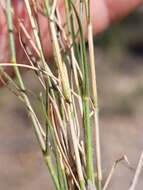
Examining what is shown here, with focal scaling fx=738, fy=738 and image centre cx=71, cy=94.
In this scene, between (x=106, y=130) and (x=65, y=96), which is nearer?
(x=65, y=96)

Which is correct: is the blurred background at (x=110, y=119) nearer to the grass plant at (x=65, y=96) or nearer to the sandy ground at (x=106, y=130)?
the sandy ground at (x=106, y=130)

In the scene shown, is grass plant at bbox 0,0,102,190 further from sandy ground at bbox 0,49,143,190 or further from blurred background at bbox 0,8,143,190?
sandy ground at bbox 0,49,143,190

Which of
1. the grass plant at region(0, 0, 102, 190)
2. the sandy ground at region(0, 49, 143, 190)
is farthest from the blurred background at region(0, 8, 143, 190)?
the grass plant at region(0, 0, 102, 190)

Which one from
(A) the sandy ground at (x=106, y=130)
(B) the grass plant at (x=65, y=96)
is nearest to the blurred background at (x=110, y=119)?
(A) the sandy ground at (x=106, y=130)

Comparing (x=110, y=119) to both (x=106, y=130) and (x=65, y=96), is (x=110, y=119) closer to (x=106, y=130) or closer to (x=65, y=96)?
(x=106, y=130)

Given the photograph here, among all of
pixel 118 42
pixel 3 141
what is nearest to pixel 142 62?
pixel 118 42

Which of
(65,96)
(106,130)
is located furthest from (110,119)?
(65,96)

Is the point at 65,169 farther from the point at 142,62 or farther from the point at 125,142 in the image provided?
the point at 142,62

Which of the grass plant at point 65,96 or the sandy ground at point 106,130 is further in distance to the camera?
the sandy ground at point 106,130
